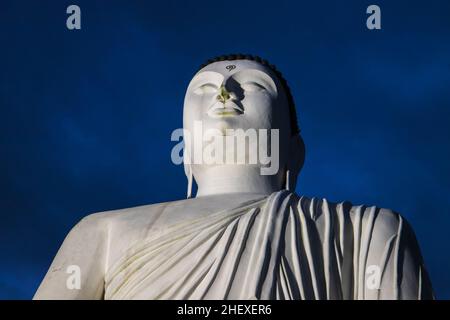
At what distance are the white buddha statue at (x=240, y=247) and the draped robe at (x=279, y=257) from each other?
0.04 feet

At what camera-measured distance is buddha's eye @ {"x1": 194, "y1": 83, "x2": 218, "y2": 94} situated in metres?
14.5

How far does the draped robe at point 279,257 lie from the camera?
481 inches

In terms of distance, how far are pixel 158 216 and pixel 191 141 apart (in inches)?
49.0

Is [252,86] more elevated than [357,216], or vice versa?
[252,86]

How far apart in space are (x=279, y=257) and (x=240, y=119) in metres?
2.12

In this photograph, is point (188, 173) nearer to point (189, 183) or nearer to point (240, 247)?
point (189, 183)

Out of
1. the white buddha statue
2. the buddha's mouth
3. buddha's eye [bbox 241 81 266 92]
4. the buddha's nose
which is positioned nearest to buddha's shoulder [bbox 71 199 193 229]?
the white buddha statue

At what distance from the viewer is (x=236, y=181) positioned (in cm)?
1404

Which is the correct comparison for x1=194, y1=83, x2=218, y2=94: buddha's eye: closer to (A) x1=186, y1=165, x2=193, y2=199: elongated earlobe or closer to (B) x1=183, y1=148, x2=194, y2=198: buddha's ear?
(B) x1=183, y1=148, x2=194, y2=198: buddha's ear

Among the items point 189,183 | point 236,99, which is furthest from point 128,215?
point 236,99

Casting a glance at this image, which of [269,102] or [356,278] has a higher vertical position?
[269,102]
